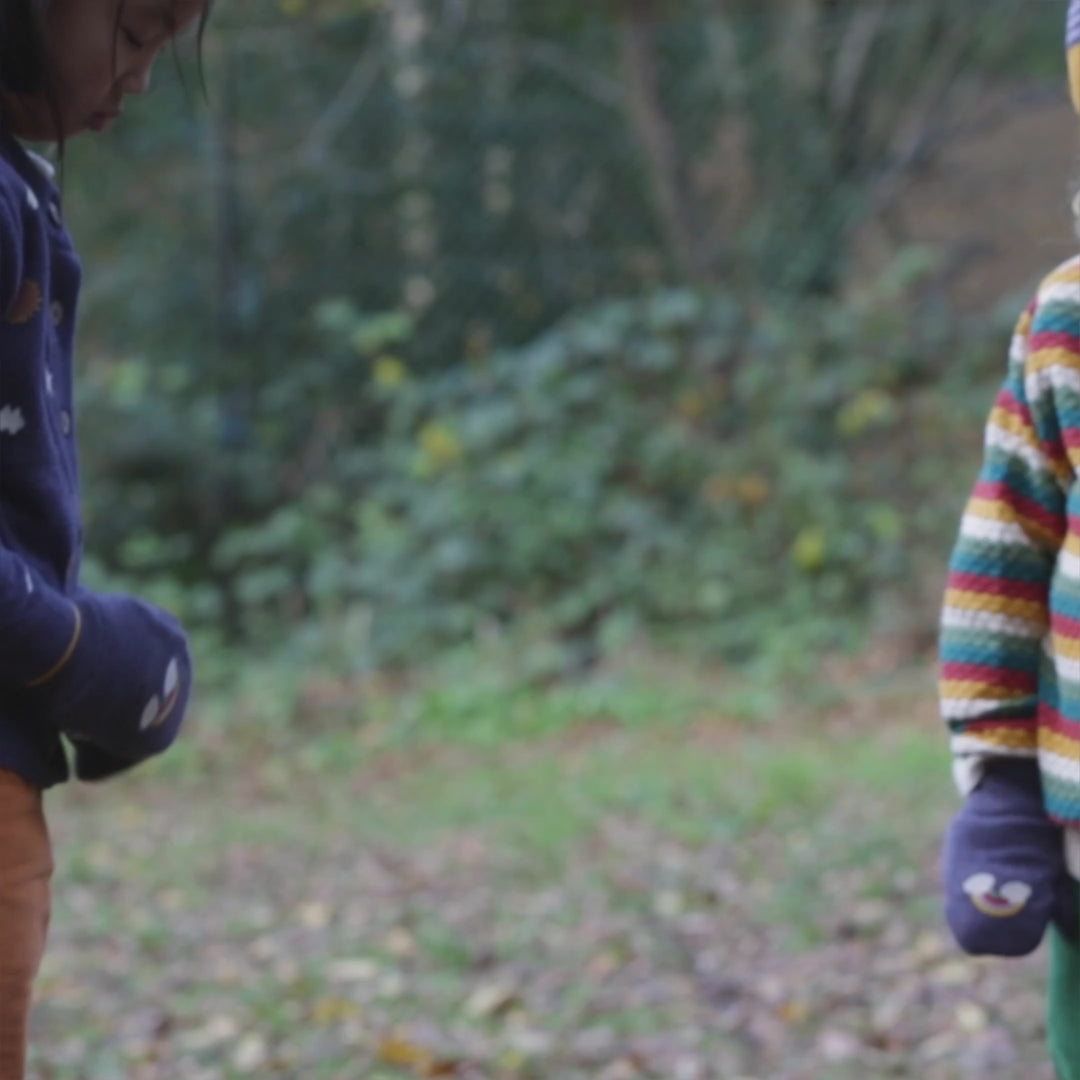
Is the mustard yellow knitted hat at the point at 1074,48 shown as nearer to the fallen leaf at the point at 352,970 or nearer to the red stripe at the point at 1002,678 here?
the red stripe at the point at 1002,678

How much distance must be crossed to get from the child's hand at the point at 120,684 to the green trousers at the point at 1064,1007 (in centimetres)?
100

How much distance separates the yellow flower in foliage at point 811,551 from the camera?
8.02m

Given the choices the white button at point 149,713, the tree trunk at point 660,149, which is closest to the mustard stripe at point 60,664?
the white button at point 149,713

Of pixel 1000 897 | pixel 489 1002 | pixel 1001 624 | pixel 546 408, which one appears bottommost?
pixel 546 408

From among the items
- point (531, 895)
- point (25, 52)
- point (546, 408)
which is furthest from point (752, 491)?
point (25, 52)

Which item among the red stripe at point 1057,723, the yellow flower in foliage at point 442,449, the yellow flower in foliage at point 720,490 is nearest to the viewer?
the red stripe at point 1057,723

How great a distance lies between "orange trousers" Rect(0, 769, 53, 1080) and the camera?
5.66 feet

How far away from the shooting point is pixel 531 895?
15.9ft

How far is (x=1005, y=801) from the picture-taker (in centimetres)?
206

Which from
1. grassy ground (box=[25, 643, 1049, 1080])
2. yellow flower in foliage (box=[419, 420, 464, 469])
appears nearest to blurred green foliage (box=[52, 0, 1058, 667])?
yellow flower in foliage (box=[419, 420, 464, 469])

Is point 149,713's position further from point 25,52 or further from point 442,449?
point 442,449

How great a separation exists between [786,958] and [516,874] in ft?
3.71

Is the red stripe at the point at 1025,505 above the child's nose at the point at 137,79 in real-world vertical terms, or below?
below

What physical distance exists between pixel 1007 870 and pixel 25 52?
128 cm
